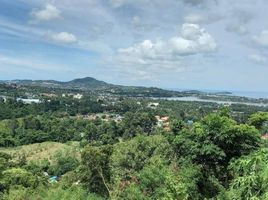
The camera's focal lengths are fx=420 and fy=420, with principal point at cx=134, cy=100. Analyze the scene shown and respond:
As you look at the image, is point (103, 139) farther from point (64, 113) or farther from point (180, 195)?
point (180, 195)

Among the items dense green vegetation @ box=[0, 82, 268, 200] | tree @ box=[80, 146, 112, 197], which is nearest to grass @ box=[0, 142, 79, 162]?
dense green vegetation @ box=[0, 82, 268, 200]

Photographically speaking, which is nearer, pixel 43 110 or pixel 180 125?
pixel 180 125

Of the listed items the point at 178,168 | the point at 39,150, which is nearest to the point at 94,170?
the point at 178,168

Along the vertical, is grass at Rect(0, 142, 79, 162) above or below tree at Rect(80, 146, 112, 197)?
below

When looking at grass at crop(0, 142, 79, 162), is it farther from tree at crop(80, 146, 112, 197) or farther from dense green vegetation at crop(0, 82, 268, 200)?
tree at crop(80, 146, 112, 197)

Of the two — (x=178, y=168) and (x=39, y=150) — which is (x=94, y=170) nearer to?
(x=178, y=168)

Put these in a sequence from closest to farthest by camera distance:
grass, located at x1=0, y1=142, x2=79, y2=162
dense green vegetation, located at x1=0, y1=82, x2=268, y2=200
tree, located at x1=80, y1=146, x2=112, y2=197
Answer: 1. dense green vegetation, located at x1=0, y1=82, x2=268, y2=200
2. tree, located at x1=80, y1=146, x2=112, y2=197
3. grass, located at x1=0, y1=142, x2=79, y2=162

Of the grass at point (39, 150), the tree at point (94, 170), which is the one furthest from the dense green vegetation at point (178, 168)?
the grass at point (39, 150)

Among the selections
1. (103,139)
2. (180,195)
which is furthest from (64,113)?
(180,195)
